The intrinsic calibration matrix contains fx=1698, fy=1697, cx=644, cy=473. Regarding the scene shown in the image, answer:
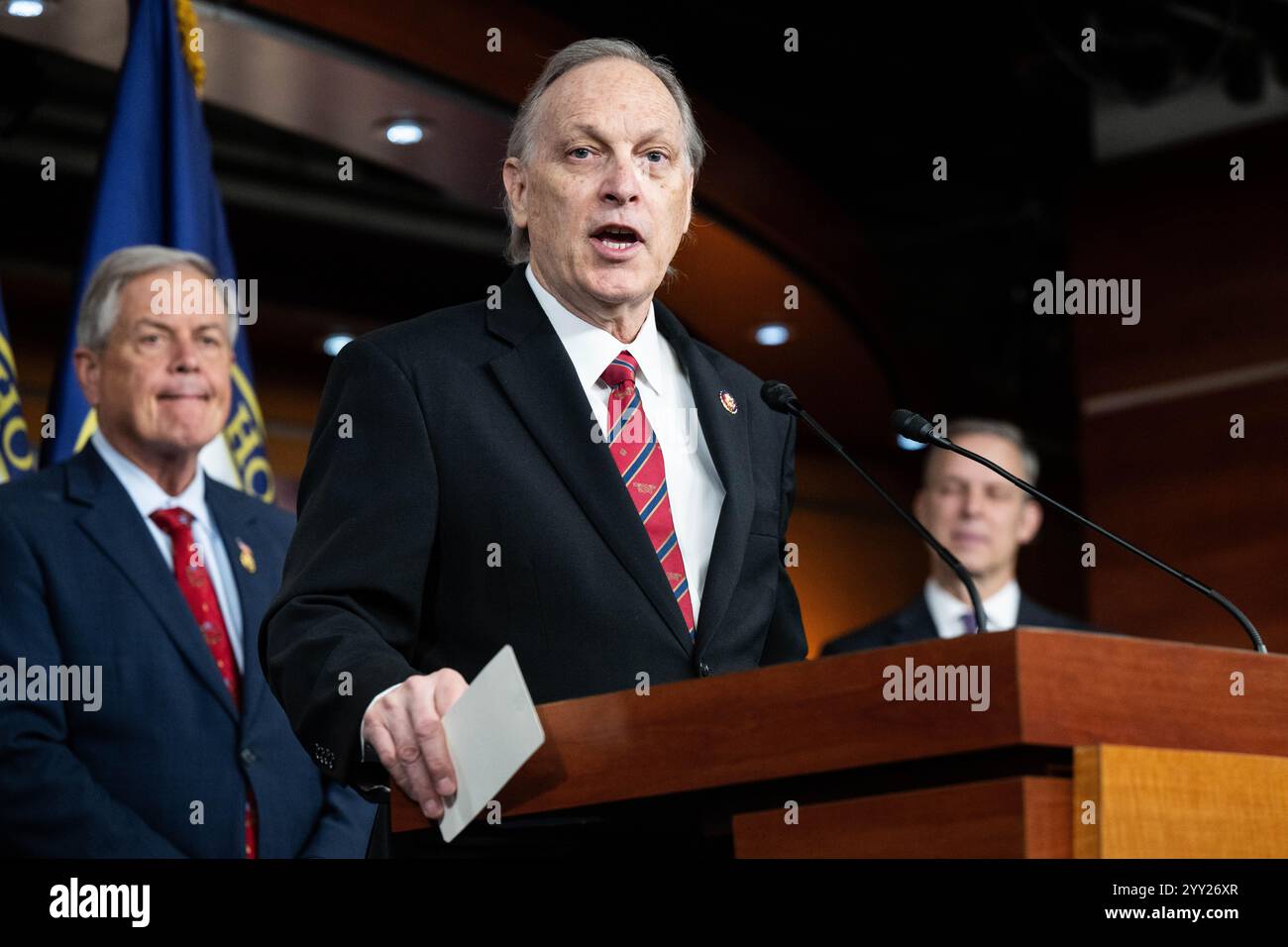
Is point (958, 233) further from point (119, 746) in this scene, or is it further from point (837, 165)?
point (119, 746)

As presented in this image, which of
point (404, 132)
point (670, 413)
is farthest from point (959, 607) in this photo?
point (670, 413)

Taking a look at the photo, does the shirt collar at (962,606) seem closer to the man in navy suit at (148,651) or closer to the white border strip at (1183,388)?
the white border strip at (1183,388)

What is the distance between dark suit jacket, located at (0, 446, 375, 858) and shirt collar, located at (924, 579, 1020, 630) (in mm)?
2112

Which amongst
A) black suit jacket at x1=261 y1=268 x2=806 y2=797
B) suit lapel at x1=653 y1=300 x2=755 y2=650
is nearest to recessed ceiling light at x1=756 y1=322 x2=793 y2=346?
suit lapel at x1=653 y1=300 x2=755 y2=650

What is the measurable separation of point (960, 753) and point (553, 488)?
610 mm

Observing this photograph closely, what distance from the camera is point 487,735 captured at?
1.29 meters

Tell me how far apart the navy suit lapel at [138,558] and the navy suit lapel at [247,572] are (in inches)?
2.4

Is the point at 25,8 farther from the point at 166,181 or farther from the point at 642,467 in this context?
the point at 642,467

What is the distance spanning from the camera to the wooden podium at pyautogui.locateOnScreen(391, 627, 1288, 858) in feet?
4.06

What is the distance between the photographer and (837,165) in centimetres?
739

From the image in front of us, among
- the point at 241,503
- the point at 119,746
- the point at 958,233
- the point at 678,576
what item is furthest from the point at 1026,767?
the point at 958,233

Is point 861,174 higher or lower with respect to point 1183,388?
higher

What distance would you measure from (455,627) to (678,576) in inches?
9.5

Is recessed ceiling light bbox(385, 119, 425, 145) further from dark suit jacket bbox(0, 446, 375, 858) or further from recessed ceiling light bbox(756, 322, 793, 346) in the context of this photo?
recessed ceiling light bbox(756, 322, 793, 346)
